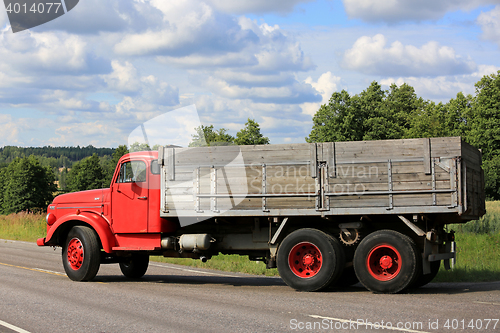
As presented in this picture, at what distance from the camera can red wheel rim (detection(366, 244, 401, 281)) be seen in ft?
31.3

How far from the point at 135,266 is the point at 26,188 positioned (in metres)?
80.8

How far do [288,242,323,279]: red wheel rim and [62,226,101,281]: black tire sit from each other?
4.47 metres

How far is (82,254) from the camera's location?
37.7 ft

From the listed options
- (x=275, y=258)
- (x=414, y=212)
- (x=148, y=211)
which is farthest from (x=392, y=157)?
(x=148, y=211)

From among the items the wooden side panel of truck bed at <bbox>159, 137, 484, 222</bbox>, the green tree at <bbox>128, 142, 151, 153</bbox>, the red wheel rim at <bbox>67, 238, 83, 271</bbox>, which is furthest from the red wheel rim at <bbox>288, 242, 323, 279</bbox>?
the red wheel rim at <bbox>67, 238, 83, 271</bbox>

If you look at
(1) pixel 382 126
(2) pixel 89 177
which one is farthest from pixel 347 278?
(2) pixel 89 177

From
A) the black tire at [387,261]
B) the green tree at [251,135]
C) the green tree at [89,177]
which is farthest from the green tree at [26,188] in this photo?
the black tire at [387,261]

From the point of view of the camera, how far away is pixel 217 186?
414 inches

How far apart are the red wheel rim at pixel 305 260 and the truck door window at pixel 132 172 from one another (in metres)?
3.83

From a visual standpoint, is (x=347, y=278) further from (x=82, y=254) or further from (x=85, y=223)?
(x=85, y=223)

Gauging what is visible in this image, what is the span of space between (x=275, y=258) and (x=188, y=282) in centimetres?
248

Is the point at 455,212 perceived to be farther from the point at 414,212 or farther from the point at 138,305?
the point at 138,305

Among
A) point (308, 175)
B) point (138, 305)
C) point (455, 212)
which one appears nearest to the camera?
point (138, 305)

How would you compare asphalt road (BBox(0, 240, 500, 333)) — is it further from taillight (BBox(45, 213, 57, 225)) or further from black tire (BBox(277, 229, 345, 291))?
taillight (BBox(45, 213, 57, 225))
